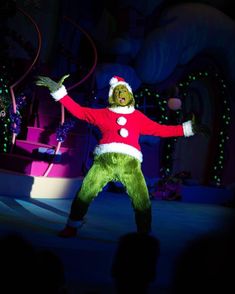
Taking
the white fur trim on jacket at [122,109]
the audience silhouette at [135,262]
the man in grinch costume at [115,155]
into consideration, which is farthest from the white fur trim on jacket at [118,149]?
the audience silhouette at [135,262]

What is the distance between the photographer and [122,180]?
388 centimetres

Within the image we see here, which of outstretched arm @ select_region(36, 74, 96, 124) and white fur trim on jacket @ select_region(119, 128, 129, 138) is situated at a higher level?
outstretched arm @ select_region(36, 74, 96, 124)

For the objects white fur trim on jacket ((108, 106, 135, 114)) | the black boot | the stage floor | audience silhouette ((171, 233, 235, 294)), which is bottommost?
the stage floor

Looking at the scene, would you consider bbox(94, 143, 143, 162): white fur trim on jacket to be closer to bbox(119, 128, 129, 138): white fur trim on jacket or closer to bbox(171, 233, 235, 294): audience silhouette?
bbox(119, 128, 129, 138): white fur trim on jacket

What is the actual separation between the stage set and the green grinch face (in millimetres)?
78

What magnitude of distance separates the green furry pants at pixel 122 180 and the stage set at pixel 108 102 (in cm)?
19

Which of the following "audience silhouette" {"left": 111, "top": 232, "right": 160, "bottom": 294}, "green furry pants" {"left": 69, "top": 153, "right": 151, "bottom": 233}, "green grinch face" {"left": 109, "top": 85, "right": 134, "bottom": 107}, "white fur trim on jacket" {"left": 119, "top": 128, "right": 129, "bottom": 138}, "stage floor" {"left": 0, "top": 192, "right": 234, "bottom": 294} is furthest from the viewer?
"green grinch face" {"left": 109, "top": 85, "right": 134, "bottom": 107}

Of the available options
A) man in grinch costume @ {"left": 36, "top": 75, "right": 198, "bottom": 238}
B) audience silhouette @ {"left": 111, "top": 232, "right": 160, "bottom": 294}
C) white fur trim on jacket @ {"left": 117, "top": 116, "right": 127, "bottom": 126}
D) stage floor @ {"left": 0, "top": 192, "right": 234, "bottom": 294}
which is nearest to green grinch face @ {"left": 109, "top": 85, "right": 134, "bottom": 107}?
man in grinch costume @ {"left": 36, "top": 75, "right": 198, "bottom": 238}

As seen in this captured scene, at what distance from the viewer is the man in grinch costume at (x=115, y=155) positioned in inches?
151

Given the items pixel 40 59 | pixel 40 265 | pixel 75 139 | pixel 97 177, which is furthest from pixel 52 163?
pixel 40 265

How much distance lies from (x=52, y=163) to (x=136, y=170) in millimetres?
2513

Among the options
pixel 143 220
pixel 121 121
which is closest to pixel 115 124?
pixel 121 121

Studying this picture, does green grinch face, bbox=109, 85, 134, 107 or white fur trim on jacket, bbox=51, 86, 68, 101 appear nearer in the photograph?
white fur trim on jacket, bbox=51, 86, 68, 101

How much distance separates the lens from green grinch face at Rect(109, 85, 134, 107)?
13.3ft
